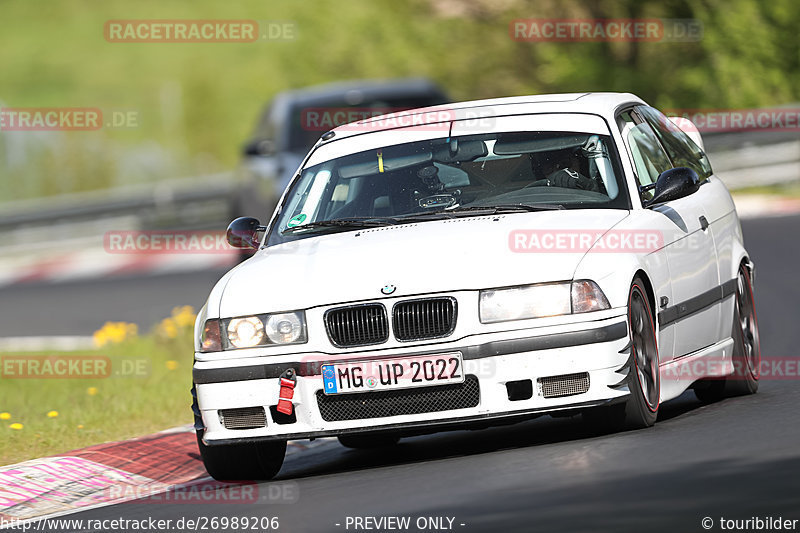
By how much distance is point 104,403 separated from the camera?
447 inches

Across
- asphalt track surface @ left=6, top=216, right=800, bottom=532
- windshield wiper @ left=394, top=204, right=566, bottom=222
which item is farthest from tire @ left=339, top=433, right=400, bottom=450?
windshield wiper @ left=394, top=204, right=566, bottom=222

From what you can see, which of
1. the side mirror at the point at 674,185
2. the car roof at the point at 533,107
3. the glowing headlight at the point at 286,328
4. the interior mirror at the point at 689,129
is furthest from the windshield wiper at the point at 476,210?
the interior mirror at the point at 689,129

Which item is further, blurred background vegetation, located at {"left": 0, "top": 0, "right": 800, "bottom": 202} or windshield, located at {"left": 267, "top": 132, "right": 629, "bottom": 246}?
blurred background vegetation, located at {"left": 0, "top": 0, "right": 800, "bottom": 202}

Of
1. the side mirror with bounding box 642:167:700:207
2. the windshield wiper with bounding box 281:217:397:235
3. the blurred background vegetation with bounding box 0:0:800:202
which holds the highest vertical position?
the blurred background vegetation with bounding box 0:0:800:202

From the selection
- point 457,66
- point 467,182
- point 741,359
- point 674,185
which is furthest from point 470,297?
point 457,66

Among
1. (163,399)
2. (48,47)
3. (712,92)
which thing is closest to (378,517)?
(163,399)

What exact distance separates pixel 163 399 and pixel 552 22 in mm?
25384

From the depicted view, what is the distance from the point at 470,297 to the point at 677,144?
299cm

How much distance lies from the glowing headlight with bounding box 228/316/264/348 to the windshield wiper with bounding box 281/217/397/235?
0.97 metres

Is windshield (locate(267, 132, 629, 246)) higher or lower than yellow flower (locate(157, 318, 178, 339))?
higher

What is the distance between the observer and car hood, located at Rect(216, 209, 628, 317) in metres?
7.34

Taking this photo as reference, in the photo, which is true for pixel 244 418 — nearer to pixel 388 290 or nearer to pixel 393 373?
pixel 393 373

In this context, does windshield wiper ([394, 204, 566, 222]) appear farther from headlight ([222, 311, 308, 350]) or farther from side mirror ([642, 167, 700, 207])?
headlight ([222, 311, 308, 350])

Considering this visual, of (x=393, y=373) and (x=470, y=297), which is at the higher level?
(x=470, y=297)
